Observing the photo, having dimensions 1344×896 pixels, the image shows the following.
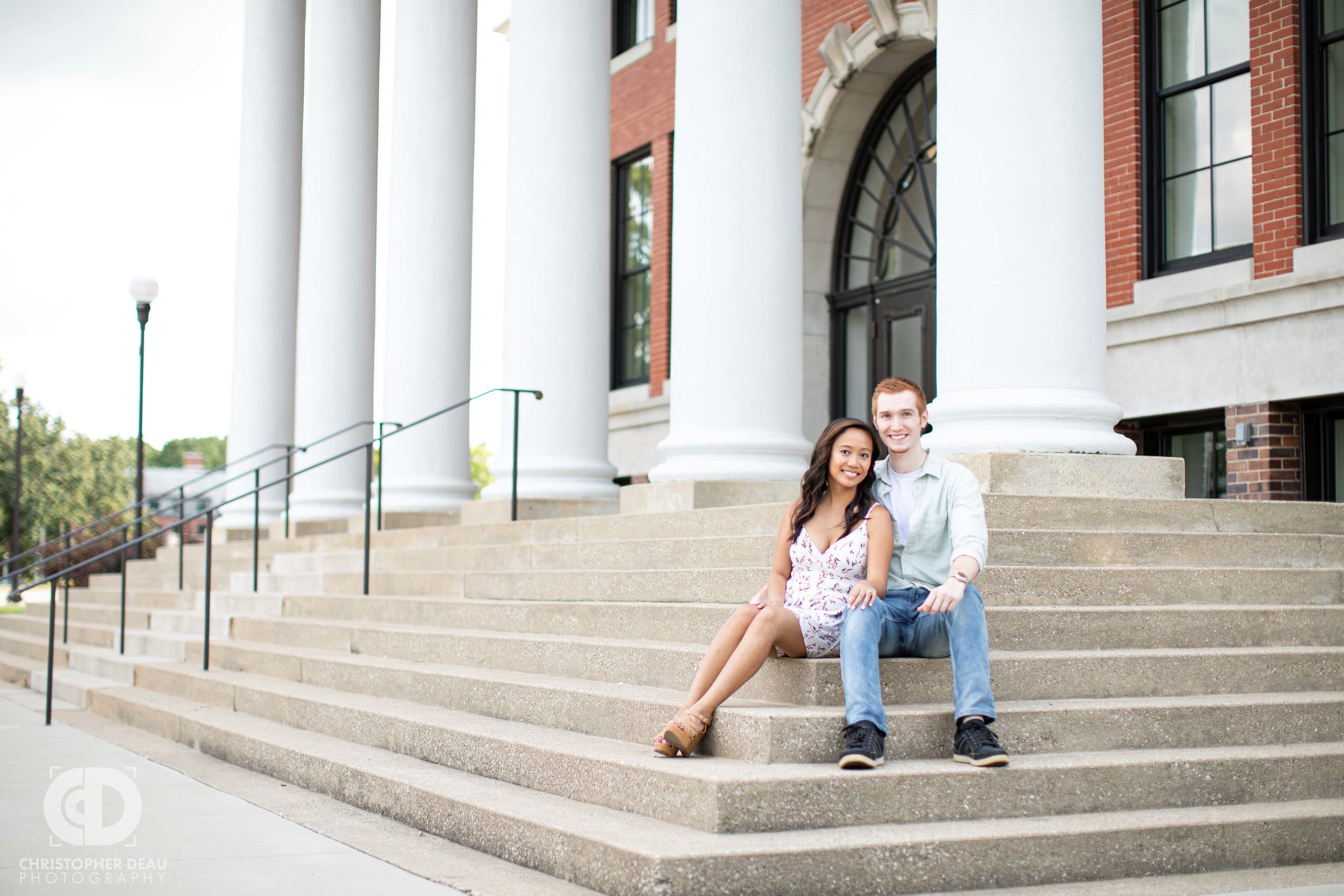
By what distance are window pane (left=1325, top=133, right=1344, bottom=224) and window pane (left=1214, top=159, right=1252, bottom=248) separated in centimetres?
73

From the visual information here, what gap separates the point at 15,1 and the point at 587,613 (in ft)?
49.6

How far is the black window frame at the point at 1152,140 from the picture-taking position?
1238 cm

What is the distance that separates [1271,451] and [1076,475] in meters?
4.55

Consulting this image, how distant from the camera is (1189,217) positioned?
1229cm

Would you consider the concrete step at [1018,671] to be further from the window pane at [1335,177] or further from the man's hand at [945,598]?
the window pane at [1335,177]

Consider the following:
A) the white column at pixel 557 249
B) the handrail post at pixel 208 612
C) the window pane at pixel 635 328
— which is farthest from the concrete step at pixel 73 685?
the window pane at pixel 635 328

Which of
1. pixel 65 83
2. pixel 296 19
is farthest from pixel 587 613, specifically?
pixel 65 83

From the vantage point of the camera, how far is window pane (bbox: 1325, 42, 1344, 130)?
36.3 ft

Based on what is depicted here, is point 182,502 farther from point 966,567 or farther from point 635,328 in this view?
point 966,567

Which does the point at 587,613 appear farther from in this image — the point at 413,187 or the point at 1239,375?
the point at 413,187

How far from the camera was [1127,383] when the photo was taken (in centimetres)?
1235

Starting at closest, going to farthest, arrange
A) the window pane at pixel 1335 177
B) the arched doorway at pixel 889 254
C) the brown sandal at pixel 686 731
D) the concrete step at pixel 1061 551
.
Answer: the brown sandal at pixel 686 731 → the concrete step at pixel 1061 551 → the window pane at pixel 1335 177 → the arched doorway at pixel 889 254

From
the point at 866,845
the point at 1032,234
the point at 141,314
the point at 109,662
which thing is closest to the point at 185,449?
the point at 141,314

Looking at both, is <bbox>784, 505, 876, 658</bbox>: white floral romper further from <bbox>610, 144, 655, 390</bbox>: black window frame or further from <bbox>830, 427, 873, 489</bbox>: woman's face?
<bbox>610, 144, 655, 390</bbox>: black window frame
